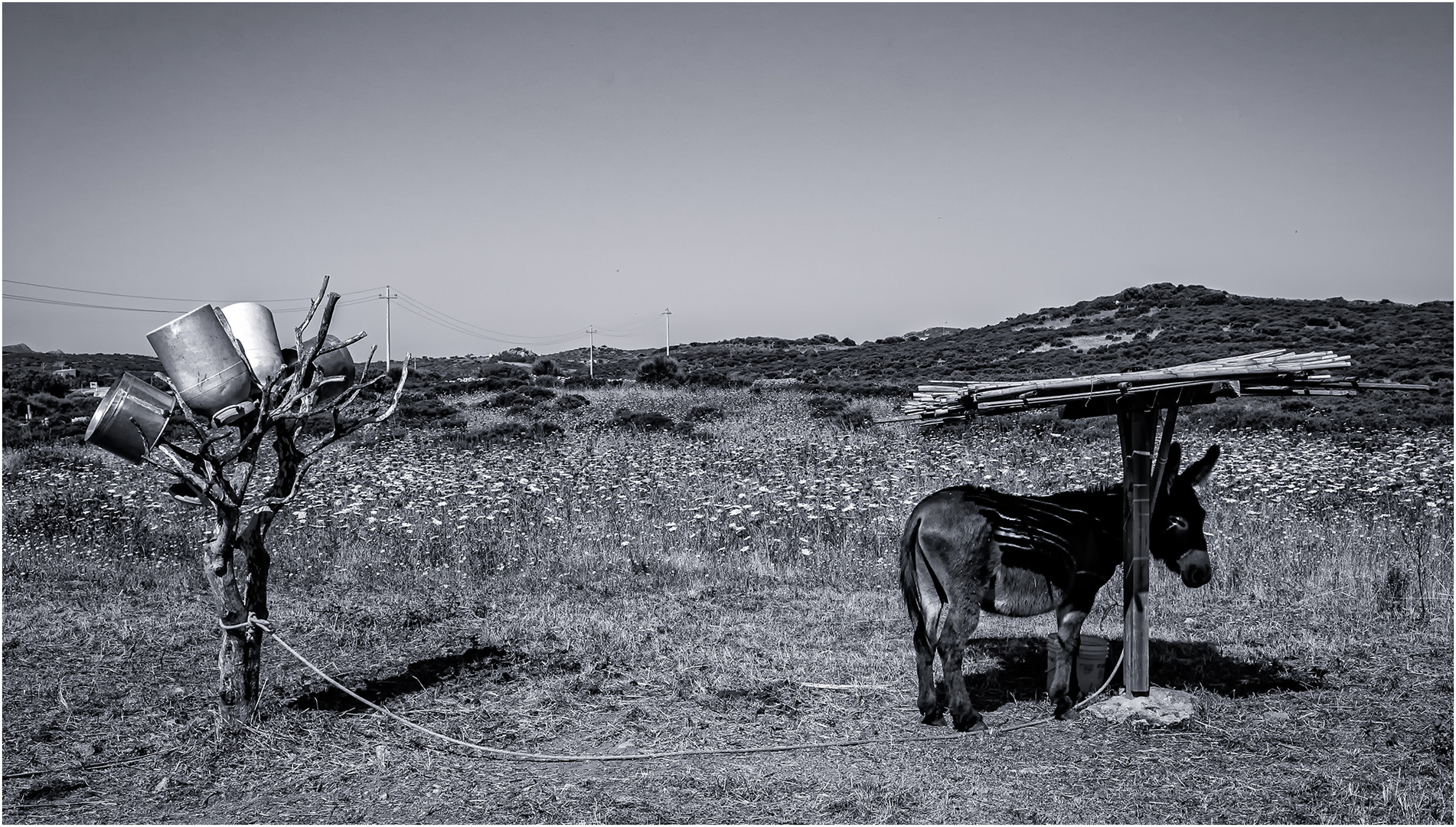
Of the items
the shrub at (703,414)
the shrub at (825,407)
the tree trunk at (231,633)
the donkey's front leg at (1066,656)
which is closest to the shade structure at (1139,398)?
the donkey's front leg at (1066,656)

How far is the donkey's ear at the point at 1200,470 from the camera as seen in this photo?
638 cm

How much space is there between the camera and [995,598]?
6.46 meters

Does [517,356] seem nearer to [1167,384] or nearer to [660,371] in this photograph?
[660,371]

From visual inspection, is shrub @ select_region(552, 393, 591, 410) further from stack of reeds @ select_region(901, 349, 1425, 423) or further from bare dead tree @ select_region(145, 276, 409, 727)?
stack of reeds @ select_region(901, 349, 1425, 423)

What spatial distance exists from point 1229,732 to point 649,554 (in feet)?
22.1

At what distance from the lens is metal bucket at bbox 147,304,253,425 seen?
6.05 meters

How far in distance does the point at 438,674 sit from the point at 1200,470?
5.74 meters

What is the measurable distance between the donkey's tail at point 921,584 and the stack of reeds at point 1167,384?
36.5 inches

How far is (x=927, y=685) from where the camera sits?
6.50m

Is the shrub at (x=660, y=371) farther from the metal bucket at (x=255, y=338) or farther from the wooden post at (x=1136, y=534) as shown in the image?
the wooden post at (x=1136, y=534)

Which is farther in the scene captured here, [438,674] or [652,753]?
[438,674]

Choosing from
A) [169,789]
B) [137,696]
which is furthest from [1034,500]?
[137,696]

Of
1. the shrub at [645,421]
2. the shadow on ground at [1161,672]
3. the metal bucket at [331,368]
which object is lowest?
the shadow on ground at [1161,672]

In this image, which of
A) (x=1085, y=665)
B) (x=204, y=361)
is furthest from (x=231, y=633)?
(x=1085, y=665)
